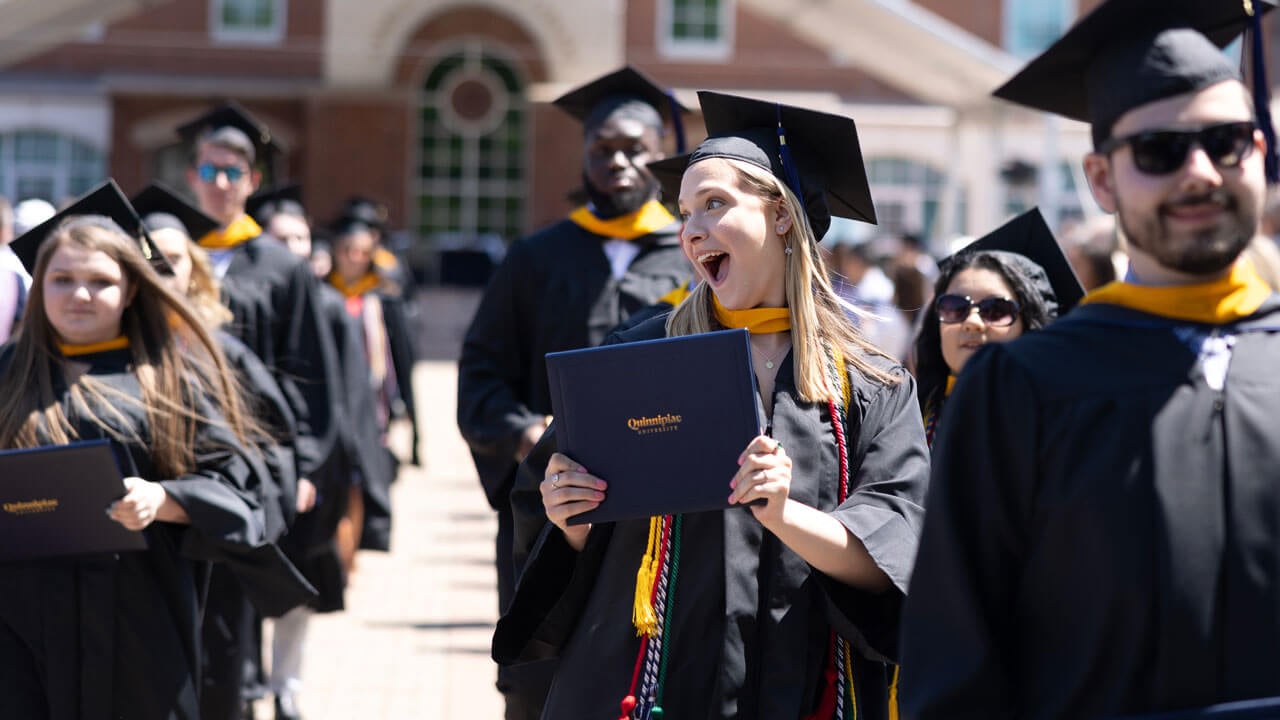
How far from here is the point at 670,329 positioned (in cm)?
339

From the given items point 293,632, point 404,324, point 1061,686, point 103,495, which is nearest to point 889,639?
point 1061,686

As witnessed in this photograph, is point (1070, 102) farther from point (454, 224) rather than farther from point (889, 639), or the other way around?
point (454, 224)

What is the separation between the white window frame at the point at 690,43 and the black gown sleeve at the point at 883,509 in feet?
100

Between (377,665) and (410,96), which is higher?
(410,96)

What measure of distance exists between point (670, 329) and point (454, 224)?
29874mm

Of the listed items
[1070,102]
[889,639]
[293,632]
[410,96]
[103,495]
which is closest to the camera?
[1070,102]

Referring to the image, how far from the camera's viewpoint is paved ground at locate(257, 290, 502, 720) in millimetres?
6922

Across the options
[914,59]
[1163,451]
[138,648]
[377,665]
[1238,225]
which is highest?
[914,59]

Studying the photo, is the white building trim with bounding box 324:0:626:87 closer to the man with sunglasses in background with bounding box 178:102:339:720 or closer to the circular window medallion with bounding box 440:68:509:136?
the circular window medallion with bounding box 440:68:509:136

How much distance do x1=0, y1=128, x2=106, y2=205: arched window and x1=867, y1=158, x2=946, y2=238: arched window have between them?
53.4ft

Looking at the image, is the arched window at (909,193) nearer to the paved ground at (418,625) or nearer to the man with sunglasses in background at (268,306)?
the paved ground at (418,625)

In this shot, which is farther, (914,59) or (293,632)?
(914,59)

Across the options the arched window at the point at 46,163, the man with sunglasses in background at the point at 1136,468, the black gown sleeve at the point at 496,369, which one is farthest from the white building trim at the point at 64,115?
the man with sunglasses in background at the point at 1136,468

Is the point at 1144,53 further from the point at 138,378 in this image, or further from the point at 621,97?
the point at 621,97
